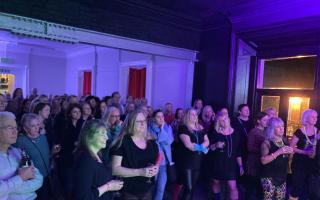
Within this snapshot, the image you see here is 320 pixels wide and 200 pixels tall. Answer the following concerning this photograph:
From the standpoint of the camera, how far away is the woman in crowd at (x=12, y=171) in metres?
1.71

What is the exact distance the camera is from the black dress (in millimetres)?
3391

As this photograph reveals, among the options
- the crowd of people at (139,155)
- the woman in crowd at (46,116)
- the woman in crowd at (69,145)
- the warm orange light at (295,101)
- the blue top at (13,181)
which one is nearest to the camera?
the blue top at (13,181)

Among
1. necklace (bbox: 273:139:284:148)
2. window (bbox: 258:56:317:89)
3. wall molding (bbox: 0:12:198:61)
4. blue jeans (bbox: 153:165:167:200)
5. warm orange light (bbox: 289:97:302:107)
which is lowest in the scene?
blue jeans (bbox: 153:165:167:200)

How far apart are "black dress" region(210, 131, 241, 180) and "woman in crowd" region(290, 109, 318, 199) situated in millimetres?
746

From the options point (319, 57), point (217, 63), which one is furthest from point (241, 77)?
point (319, 57)

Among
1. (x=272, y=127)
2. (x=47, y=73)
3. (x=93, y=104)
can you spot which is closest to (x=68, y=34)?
(x=93, y=104)

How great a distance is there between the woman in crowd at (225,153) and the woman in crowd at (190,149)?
211 millimetres

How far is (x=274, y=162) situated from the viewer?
2850 millimetres

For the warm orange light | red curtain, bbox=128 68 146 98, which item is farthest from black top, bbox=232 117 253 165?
red curtain, bbox=128 68 146 98

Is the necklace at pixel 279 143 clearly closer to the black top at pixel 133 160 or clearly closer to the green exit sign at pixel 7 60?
the black top at pixel 133 160

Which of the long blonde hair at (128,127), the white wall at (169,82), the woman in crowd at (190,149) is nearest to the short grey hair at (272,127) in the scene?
the woman in crowd at (190,149)

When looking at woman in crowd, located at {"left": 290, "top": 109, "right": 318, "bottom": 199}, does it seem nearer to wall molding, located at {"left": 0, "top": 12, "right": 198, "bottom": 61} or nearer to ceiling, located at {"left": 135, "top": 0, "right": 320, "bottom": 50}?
ceiling, located at {"left": 135, "top": 0, "right": 320, "bottom": 50}

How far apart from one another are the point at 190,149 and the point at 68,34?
273cm

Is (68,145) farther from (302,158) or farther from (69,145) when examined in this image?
(302,158)
